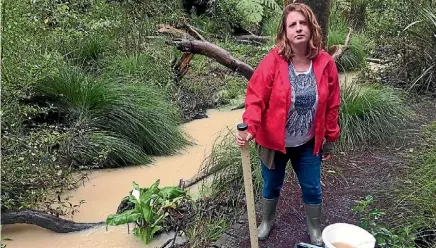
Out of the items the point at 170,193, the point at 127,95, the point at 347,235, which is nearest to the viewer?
the point at 347,235

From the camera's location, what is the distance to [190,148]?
20.2 feet

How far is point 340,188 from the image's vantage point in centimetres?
392

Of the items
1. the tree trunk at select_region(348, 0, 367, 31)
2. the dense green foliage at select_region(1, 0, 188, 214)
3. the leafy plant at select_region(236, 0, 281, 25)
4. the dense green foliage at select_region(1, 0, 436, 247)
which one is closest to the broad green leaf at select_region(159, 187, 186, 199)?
the dense green foliage at select_region(1, 0, 436, 247)

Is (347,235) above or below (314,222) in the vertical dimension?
above

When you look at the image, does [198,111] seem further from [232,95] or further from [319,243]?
[319,243]

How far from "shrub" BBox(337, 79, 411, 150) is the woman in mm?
1817

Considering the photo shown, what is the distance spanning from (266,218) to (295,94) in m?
0.87

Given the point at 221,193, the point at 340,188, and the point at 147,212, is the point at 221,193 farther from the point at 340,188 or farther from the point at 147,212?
the point at 340,188

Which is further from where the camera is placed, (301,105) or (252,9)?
(252,9)

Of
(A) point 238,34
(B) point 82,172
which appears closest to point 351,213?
(B) point 82,172

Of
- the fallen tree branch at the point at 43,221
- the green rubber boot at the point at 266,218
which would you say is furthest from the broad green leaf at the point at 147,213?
the green rubber boot at the point at 266,218

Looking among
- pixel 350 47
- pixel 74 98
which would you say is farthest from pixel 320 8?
pixel 350 47

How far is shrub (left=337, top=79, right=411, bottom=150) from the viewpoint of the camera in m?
4.70

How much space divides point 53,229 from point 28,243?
208 mm
